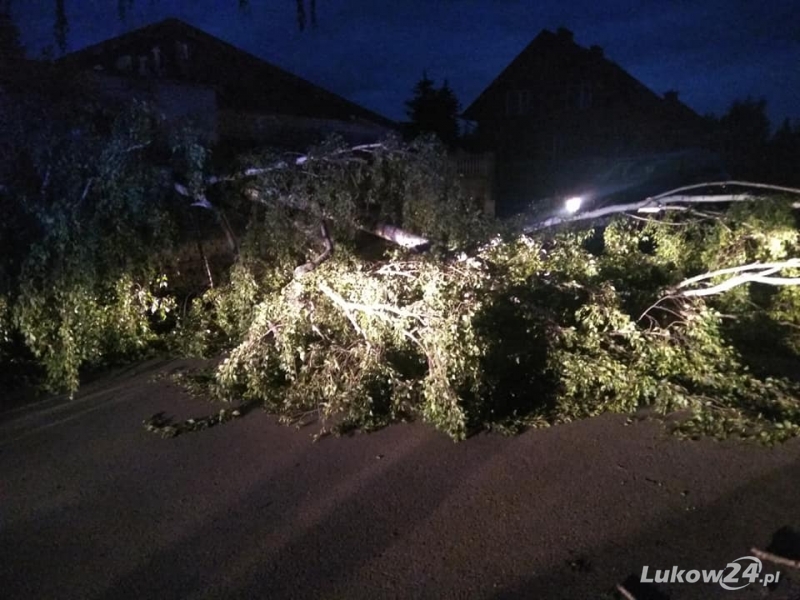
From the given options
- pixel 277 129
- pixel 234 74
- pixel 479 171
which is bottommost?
pixel 479 171

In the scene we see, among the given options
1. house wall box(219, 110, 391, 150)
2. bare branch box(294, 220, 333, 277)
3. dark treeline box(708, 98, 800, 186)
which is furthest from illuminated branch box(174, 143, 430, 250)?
dark treeline box(708, 98, 800, 186)

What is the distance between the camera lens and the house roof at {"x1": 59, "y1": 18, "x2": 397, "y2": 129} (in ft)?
52.9

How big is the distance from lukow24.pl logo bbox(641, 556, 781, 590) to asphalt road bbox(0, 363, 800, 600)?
0.04 metres

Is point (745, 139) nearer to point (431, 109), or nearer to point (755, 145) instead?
point (755, 145)

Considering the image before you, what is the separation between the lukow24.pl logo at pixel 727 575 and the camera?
3.22 metres

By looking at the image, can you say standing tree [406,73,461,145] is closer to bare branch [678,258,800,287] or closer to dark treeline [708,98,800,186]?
dark treeline [708,98,800,186]

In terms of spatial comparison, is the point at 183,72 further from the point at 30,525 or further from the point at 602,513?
the point at 602,513

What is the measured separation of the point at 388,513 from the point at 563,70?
25007 millimetres

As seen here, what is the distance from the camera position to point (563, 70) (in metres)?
26.0

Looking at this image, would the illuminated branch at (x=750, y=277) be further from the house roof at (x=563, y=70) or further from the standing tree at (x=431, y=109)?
the house roof at (x=563, y=70)

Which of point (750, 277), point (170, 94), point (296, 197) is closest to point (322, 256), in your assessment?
point (296, 197)

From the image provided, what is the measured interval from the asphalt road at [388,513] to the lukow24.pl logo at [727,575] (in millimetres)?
43

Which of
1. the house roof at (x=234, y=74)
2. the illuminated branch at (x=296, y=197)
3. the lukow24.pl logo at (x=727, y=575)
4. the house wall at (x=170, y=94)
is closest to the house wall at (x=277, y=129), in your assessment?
the house wall at (x=170, y=94)

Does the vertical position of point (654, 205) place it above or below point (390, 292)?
above
